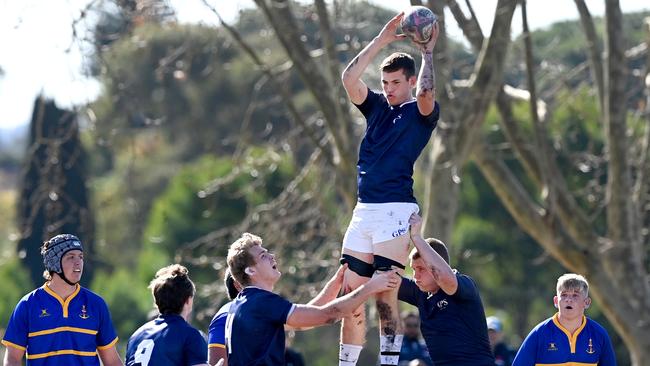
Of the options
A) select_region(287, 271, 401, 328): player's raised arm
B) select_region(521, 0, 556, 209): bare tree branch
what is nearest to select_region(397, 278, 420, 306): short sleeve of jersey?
select_region(287, 271, 401, 328): player's raised arm

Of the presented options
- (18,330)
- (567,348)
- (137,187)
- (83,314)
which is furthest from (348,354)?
(137,187)

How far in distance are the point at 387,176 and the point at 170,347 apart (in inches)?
65.9

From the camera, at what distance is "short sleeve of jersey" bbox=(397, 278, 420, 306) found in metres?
9.12

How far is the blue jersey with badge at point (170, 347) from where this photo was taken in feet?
27.5

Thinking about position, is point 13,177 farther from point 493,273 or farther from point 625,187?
point 625,187

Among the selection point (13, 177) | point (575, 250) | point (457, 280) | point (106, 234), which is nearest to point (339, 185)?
point (575, 250)

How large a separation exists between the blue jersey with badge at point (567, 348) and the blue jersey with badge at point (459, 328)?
37 cm

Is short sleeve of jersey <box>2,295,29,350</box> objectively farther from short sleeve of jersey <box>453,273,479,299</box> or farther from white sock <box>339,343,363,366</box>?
short sleeve of jersey <box>453,273,479,299</box>

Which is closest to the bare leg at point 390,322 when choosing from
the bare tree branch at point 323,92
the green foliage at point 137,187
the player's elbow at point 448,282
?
the player's elbow at point 448,282

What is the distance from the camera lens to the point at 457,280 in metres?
8.68

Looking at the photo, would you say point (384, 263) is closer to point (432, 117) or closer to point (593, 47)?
point (432, 117)

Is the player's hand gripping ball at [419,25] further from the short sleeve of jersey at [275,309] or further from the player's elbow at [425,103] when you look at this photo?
the short sleeve of jersey at [275,309]

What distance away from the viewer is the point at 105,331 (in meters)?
8.98

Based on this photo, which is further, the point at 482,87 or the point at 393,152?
the point at 482,87
